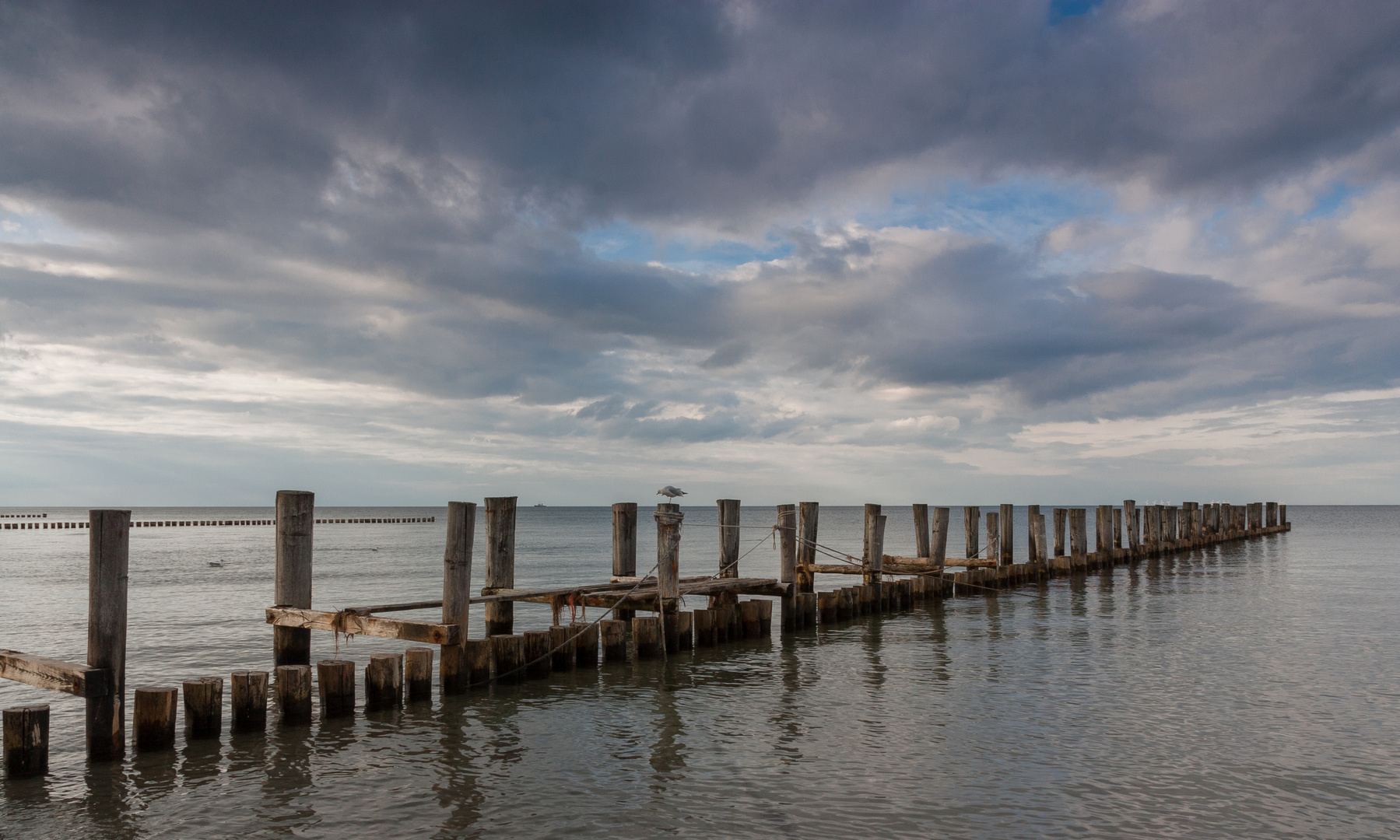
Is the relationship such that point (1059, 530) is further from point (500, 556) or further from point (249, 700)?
point (249, 700)

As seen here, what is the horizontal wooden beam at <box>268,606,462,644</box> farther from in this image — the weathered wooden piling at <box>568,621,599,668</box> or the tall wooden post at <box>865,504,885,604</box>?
the tall wooden post at <box>865,504,885,604</box>

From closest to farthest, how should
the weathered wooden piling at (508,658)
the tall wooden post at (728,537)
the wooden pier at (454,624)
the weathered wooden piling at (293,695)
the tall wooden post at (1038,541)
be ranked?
the wooden pier at (454,624) → the weathered wooden piling at (293,695) → the weathered wooden piling at (508,658) → the tall wooden post at (728,537) → the tall wooden post at (1038,541)

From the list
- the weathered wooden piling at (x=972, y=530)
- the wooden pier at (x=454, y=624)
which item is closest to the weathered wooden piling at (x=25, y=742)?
the wooden pier at (x=454, y=624)

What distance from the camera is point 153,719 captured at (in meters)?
9.33

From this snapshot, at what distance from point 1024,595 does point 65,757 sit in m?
23.0

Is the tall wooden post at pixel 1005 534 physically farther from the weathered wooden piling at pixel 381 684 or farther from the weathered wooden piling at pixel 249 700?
the weathered wooden piling at pixel 249 700

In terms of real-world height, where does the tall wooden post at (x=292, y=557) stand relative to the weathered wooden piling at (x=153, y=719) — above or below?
above

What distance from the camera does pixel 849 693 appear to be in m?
12.7

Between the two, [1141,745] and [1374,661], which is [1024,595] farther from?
[1141,745]

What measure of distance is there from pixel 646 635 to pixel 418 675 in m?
4.19

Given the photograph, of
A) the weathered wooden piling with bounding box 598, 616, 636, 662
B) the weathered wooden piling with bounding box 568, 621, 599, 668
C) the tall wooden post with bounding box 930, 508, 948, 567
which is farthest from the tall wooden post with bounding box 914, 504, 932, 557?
the weathered wooden piling with bounding box 568, 621, 599, 668

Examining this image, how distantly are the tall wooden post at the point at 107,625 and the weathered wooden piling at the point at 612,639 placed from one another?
6.68 m

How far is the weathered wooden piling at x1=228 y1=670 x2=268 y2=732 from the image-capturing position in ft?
32.6

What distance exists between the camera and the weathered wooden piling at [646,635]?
14.5 meters
